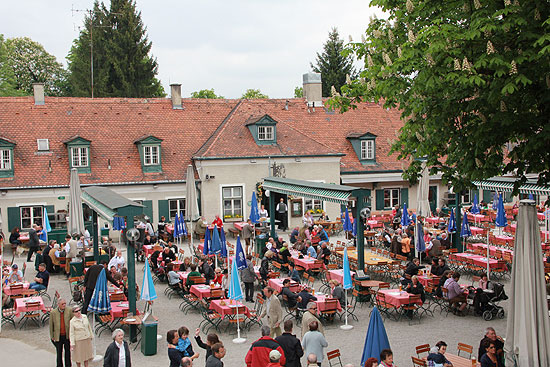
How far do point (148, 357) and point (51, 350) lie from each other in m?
2.64

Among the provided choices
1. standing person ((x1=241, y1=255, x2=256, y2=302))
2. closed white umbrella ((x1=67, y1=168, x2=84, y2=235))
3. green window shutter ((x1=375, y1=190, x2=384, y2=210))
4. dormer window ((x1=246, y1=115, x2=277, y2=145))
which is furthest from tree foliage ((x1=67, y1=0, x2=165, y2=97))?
standing person ((x1=241, y1=255, x2=256, y2=302))

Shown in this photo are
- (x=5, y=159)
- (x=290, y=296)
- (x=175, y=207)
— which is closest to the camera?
(x=290, y=296)

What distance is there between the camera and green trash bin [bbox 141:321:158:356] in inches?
582

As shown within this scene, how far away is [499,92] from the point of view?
1027 centimetres

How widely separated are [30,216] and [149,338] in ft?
57.5

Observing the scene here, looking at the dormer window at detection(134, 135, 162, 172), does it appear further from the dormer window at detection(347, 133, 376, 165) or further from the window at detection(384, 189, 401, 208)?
the window at detection(384, 189, 401, 208)

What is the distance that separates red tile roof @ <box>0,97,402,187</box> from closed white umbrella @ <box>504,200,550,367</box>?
22.6 m

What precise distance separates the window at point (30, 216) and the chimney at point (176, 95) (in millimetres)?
10434

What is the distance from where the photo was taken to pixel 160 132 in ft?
114

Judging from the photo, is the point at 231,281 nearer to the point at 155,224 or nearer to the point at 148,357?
the point at 148,357

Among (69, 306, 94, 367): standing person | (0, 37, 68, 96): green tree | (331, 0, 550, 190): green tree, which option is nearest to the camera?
(331, 0, 550, 190): green tree

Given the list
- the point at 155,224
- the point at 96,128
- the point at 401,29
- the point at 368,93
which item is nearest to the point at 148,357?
the point at 368,93

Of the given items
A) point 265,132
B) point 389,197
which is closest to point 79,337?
point 265,132

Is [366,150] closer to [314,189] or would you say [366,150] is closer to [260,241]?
[260,241]
